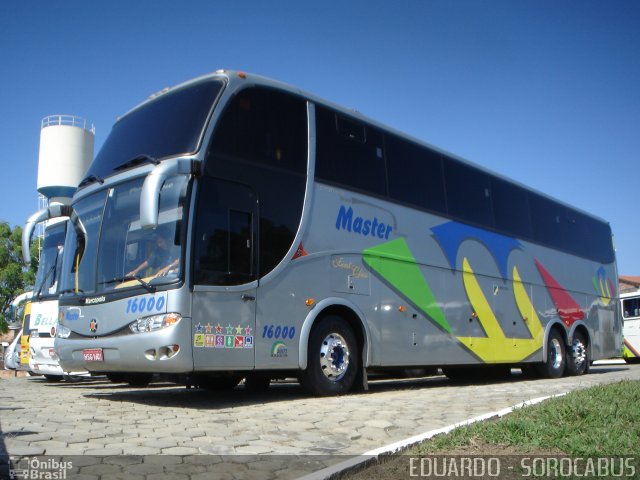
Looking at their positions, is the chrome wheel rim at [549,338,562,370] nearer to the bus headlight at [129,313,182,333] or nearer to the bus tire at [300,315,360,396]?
the bus tire at [300,315,360,396]

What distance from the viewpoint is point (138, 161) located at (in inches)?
319

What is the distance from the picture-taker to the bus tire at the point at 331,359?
8.71 meters

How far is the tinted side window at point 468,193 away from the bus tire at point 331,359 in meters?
4.12

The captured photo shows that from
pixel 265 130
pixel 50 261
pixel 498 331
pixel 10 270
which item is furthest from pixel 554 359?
pixel 10 270

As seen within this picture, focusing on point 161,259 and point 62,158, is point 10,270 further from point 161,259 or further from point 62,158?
point 161,259

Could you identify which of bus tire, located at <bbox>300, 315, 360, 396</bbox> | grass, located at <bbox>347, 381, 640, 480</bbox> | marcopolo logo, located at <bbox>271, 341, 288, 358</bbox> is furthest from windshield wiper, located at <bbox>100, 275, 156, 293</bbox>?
grass, located at <bbox>347, 381, 640, 480</bbox>

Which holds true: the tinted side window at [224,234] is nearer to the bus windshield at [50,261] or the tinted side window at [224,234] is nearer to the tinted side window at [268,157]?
the tinted side window at [268,157]

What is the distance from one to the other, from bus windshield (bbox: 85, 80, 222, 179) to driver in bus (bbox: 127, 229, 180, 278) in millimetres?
1110

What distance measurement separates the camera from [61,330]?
873cm

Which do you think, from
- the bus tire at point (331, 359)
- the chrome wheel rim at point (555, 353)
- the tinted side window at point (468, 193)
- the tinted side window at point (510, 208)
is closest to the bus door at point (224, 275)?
the bus tire at point (331, 359)

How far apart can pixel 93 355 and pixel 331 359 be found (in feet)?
10.6

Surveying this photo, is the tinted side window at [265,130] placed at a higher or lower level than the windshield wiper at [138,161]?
higher

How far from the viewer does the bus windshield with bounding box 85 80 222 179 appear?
7922 mm

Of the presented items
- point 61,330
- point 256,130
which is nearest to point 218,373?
point 61,330
